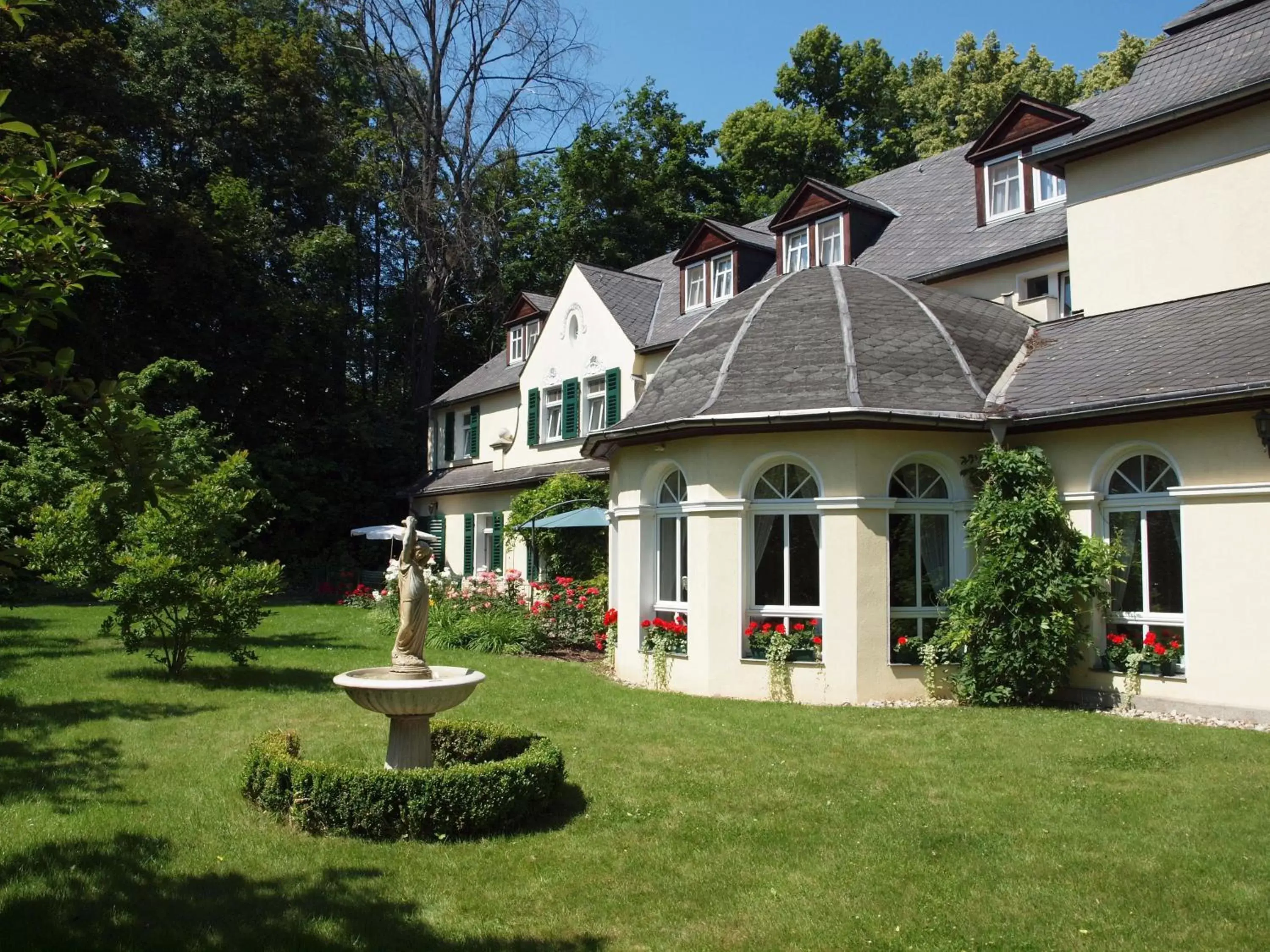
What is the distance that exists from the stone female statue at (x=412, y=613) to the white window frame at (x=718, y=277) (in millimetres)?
14869

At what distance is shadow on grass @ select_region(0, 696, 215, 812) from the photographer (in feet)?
25.2

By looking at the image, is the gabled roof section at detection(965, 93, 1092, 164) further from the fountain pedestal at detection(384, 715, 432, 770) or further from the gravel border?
the fountain pedestal at detection(384, 715, 432, 770)

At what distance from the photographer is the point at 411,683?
7.05m

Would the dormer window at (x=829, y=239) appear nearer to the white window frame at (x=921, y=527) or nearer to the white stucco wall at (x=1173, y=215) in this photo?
the white stucco wall at (x=1173, y=215)

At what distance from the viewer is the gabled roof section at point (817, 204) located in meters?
19.5

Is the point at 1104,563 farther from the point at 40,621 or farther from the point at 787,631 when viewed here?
the point at 40,621

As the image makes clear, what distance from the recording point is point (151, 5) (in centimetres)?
3600

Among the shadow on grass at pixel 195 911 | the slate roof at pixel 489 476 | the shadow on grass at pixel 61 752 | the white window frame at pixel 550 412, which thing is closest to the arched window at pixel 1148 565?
the shadow on grass at pixel 195 911

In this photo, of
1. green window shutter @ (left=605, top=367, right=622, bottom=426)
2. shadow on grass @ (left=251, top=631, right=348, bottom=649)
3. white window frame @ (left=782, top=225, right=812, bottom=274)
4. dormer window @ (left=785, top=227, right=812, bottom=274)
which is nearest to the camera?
shadow on grass @ (left=251, top=631, right=348, bottom=649)

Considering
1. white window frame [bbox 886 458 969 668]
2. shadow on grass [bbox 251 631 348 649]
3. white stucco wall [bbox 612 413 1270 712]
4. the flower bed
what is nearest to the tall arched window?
white stucco wall [bbox 612 413 1270 712]

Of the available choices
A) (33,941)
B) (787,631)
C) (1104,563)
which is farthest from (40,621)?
(1104,563)

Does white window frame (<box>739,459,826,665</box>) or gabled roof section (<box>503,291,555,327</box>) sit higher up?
gabled roof section (<box>503,291,555,327</box>)

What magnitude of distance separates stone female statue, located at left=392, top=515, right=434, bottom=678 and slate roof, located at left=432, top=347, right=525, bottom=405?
19198mm

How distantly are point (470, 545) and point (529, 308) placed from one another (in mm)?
6913
